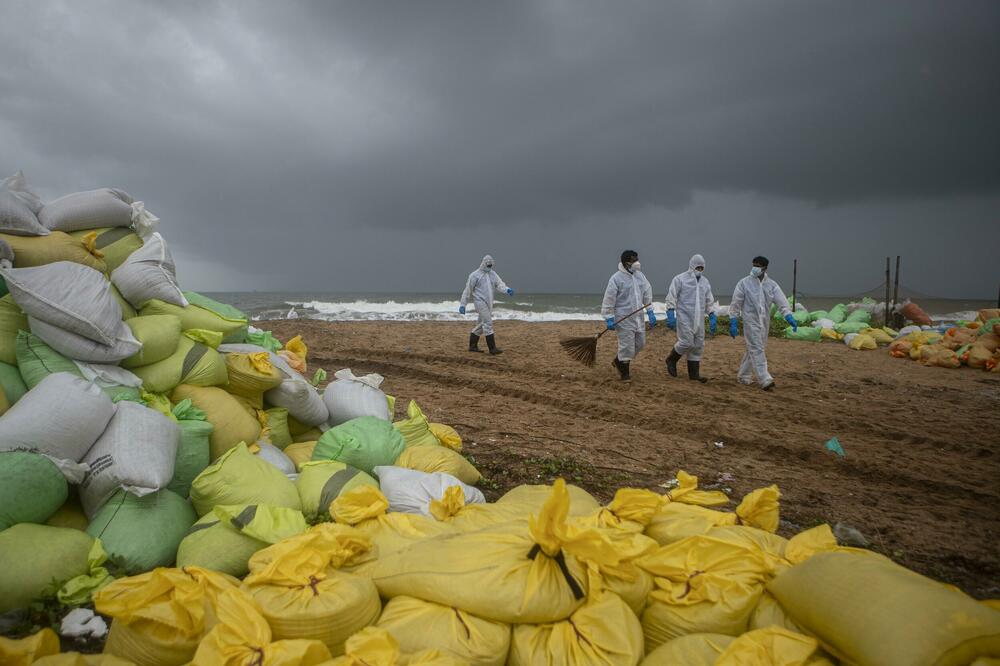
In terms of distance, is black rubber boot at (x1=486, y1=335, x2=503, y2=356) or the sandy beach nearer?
the sandy beach

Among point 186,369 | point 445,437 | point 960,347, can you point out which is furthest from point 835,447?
point 960,347

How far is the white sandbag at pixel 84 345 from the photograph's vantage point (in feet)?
7.80

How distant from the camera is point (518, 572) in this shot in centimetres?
151

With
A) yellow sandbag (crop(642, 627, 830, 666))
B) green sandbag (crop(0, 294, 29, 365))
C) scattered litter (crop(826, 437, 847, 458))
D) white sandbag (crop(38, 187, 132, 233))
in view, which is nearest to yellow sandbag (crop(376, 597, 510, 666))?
yellow sandbag (crop(642, 627, 830, 666))

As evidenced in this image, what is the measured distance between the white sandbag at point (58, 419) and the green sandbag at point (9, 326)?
462 millimetres

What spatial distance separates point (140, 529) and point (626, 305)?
647 centimetres

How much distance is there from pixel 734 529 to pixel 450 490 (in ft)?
3.78

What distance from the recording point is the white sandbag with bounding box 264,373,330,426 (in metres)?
3.18

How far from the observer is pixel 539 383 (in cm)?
718

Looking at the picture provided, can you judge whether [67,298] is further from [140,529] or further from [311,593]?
[311,593]

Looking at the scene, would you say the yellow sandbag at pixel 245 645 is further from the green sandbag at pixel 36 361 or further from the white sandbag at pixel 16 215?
the white sandbag at pixel 16 215

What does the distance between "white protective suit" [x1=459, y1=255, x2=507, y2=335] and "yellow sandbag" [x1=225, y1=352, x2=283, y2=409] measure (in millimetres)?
6932

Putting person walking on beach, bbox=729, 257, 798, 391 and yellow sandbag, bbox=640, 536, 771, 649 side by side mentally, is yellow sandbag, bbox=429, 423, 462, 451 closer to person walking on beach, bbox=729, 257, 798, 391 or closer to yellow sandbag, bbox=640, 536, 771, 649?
yellow sandbag, bbox=640, 536, 771, 649

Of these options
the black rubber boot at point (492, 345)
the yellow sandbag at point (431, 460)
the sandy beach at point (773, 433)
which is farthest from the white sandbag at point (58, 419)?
the black rubber boot at point (492, 345)
